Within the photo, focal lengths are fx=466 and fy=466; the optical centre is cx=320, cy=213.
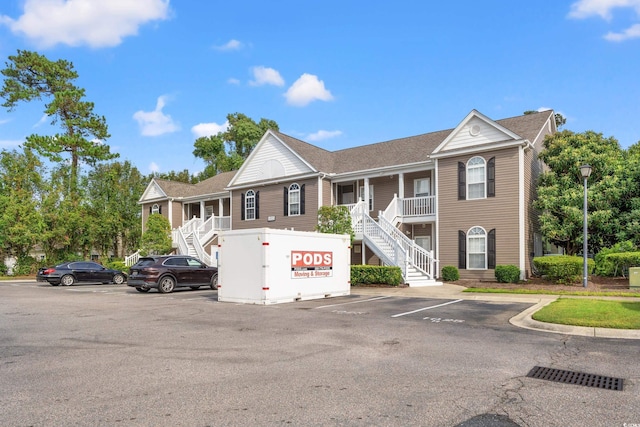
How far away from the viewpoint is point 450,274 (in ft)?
70.1

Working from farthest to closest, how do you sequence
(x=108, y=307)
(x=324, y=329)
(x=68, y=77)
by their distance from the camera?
1. (x=68, y=77)
2. (x=108, y=307)
3. (x=324, y=329)

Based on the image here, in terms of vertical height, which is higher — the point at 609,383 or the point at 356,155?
the point at 356,155

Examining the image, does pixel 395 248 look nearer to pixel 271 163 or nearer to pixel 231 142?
pixel 271 163

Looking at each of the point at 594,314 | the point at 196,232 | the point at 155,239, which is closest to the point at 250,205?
the point at 196,232

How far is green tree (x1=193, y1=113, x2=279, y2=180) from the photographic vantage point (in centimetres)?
5922

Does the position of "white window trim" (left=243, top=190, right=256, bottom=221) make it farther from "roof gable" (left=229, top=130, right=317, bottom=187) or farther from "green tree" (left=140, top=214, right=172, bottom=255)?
"green tree" (left=140, top=214, right=172, bottom=255)

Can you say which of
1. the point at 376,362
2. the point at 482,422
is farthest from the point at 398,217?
the point at 482,422

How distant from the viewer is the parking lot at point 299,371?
4562mm

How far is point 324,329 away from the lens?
30.8 feet

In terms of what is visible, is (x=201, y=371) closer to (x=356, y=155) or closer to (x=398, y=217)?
(x=398, y=217)

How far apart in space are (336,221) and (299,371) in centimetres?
1570

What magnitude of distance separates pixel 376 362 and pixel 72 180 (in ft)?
131

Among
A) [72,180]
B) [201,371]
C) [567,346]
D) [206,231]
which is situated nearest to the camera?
[201,371]

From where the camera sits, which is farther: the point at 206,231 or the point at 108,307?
the point at 206,231
